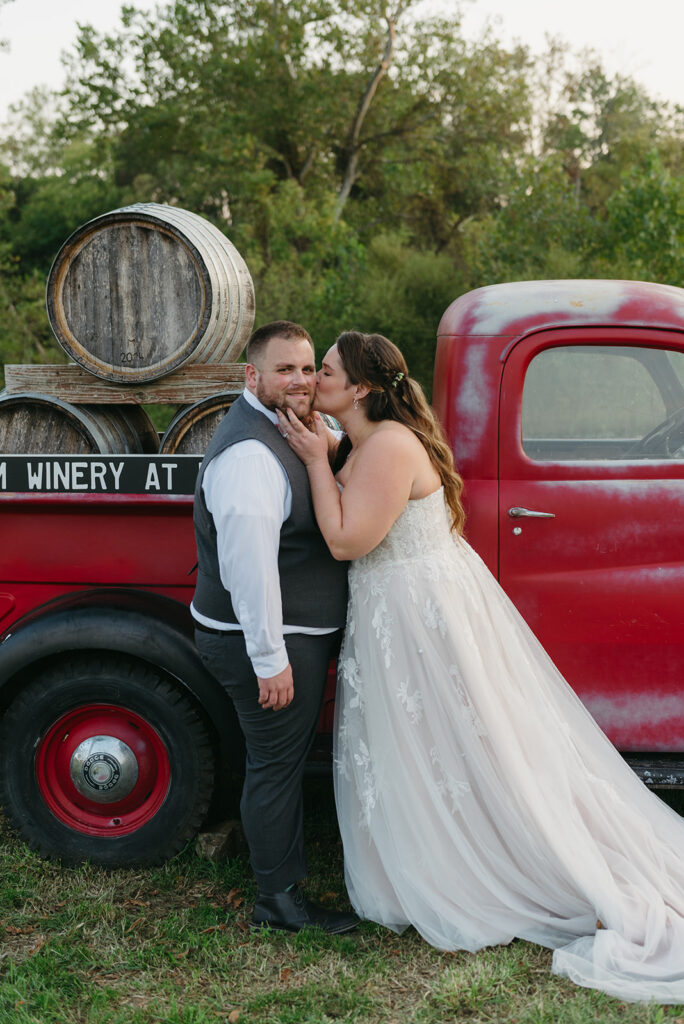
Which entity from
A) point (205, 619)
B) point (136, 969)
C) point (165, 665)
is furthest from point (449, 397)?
point (136, 969)

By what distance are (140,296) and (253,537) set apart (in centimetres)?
155

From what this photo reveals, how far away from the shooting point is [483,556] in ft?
10.6

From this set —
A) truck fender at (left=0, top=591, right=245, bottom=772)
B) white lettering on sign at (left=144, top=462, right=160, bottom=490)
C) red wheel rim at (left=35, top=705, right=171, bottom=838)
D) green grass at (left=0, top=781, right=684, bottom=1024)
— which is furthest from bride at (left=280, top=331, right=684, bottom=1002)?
red wheel rim at (left=35, top=705, right=171, bottom=838)

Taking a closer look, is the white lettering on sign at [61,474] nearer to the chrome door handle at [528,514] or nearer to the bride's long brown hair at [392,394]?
the bride's long brown hair at [392,394]

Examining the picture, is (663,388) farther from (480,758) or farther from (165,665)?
(165,665)

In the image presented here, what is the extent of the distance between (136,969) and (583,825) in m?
1.44

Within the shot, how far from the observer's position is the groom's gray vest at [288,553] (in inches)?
110

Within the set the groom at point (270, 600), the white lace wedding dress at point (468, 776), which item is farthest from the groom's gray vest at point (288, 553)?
the white lace wedding dress at point (468, 776)

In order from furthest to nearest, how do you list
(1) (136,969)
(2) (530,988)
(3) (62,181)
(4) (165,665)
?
(3) (62,181), (4) (165,665), (1) (136,969), (2) (530,988)

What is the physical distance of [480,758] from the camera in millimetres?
2934

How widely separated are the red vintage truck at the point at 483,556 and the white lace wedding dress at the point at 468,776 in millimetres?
251

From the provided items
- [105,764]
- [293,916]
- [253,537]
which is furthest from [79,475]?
A: [293,916]

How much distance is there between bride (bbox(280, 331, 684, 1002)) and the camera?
112 inches

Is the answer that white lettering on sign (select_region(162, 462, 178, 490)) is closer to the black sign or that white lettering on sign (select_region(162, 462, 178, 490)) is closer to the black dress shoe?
the black sign
